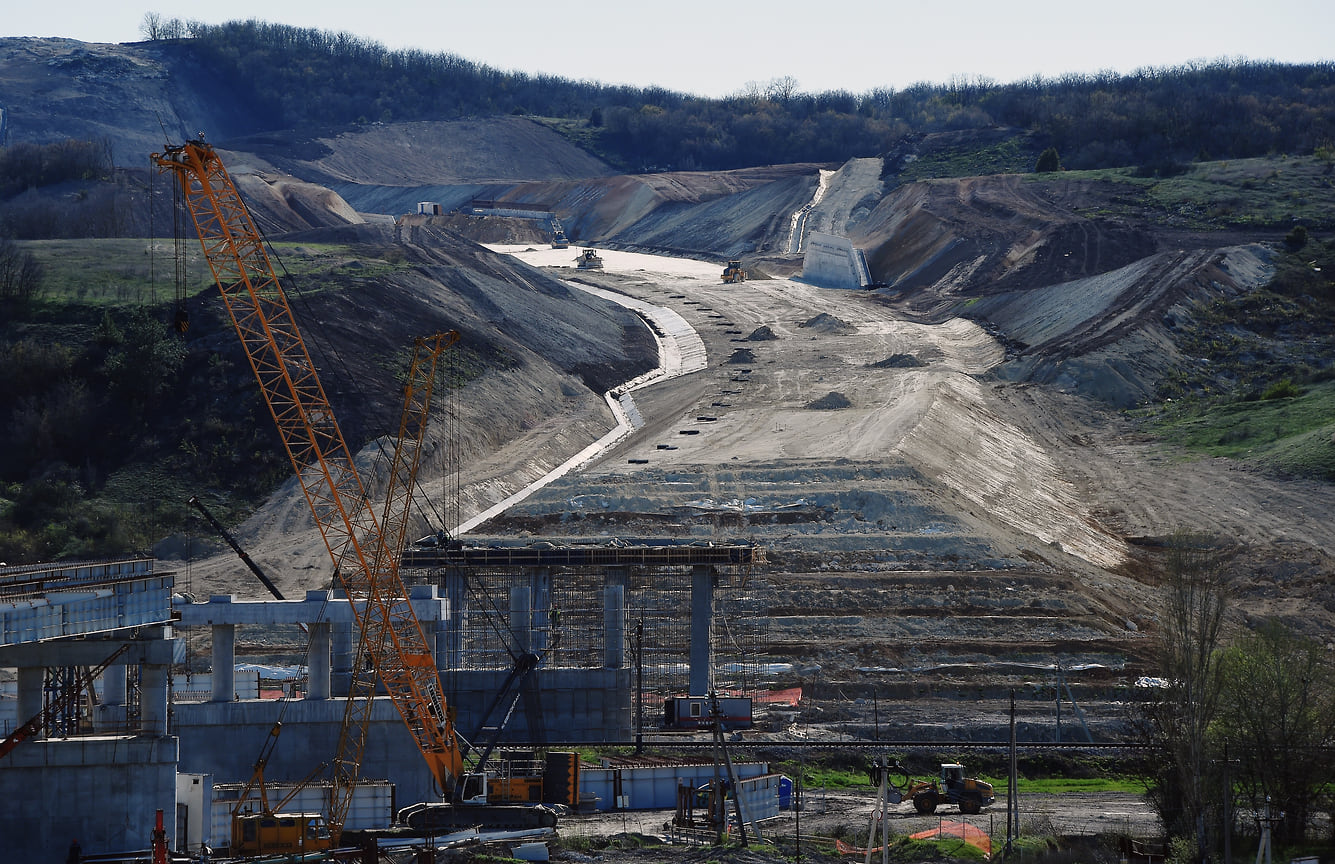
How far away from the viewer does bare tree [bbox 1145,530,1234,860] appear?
33969 millimetres

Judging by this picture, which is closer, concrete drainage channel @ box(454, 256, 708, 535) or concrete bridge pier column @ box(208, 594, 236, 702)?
concrete bridge pier column @ box(208, 594, 236, 702)

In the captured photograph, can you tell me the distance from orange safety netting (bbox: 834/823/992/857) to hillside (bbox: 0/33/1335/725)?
44.5 feet

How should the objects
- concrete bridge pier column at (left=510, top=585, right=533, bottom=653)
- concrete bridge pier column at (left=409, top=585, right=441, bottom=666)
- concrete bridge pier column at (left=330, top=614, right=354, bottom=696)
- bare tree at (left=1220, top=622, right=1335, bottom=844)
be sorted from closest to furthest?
1. bare tree at (left=1220, top=622, right=1335, bottom=844)
2. concrete bridge pier column at (left=409, top=585, right=441, bottom=666)
3. concrete bridge pier column at (left=330, top=614, right=354, bottom=696)
4. concrete bridge pier column at (left=510, top=585, right=533, bottom=653)

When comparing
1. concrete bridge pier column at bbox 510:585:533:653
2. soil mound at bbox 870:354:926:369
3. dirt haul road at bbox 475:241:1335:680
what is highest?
soil mound at bbox 870:354:926:369

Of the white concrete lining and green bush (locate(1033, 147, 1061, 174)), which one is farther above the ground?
green bush (locate(1033, 147, 1061, 174))

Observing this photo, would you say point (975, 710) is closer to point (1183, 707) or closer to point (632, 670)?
point (632, 670)

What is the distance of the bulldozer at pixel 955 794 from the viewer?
4081 cm

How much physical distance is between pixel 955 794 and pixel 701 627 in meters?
11.9

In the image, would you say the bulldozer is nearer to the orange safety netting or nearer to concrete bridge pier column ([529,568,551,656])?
the orange safety netting

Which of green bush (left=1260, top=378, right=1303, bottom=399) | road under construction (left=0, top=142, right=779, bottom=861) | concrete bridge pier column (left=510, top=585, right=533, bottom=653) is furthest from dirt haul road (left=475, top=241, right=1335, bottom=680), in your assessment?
concrete bridge pier column (left=510, top=585, right=533, bottom=653)

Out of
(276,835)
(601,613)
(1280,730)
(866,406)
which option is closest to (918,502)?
(601,613)

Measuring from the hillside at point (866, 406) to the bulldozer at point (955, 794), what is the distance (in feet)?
33.6

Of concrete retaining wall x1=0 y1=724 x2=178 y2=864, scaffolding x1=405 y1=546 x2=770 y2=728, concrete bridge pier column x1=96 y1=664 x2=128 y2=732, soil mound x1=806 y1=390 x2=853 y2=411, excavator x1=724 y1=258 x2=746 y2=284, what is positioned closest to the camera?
concrete retaining wall x1=0 y1=724 x2=178 y2=864

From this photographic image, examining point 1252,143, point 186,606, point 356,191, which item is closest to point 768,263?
point 1252,143
